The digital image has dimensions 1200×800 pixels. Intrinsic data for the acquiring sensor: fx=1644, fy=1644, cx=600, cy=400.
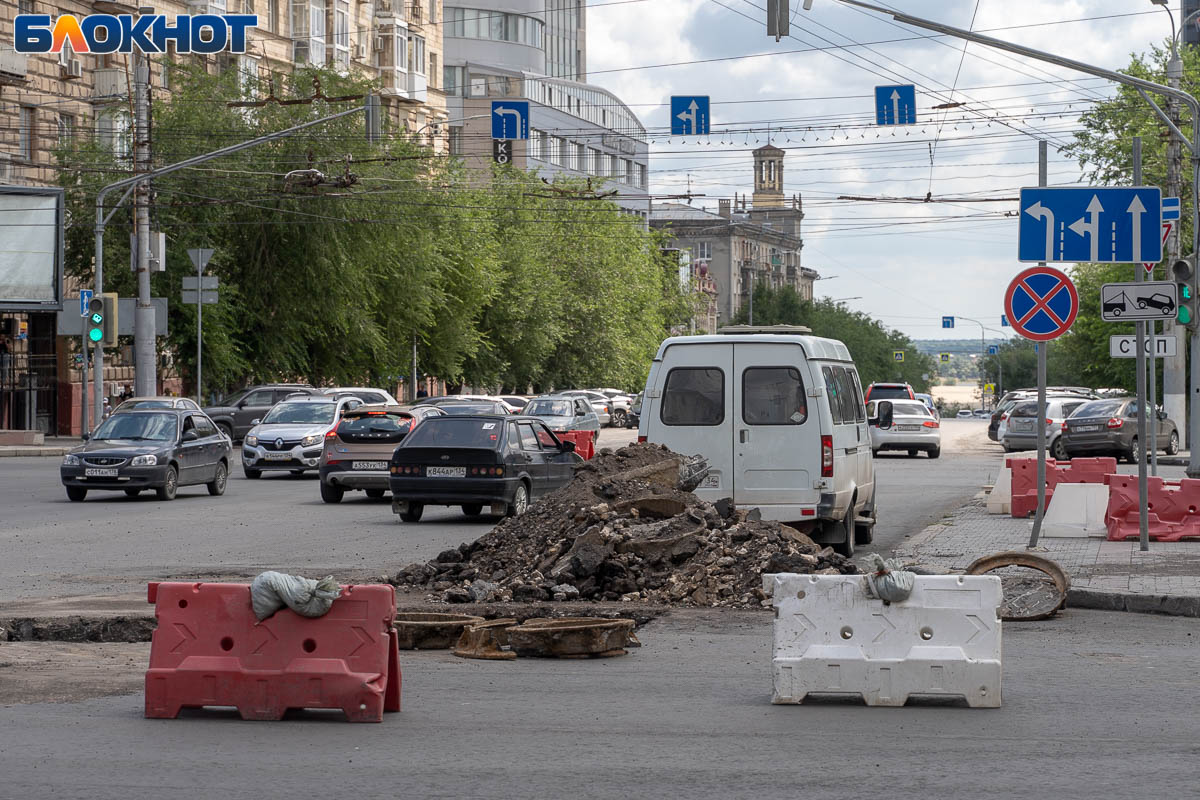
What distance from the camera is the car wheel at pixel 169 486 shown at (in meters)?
26.0

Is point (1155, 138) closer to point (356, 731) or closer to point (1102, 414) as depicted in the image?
point (1102, 414)

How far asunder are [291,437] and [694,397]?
17444 millimetres

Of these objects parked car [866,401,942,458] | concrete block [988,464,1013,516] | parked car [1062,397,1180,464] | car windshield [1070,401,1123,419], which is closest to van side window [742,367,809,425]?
concrete block [988,464,1013,516]

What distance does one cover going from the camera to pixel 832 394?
16.7m

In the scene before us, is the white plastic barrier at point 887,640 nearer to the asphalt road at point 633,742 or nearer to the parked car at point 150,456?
the asphalt road at point 633,742

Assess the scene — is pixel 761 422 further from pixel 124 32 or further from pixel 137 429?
pixel 124 32

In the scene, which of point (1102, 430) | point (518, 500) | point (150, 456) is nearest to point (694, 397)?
point (518, 500)

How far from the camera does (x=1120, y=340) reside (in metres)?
28.4

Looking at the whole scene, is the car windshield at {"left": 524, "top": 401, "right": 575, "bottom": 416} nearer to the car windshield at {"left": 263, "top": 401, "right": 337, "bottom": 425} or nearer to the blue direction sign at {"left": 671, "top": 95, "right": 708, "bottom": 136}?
the blue direction sign at {"left": 671, "top": 95, "right": 708, "bottom": 136}

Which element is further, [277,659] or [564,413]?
[564,413]

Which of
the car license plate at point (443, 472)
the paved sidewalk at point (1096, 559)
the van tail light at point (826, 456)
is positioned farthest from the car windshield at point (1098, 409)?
the van tail light at point (826, 456)

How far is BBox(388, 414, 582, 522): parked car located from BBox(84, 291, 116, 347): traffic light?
18.9m

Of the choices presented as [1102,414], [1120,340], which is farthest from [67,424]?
[1120,340]

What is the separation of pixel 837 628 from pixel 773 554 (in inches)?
186
